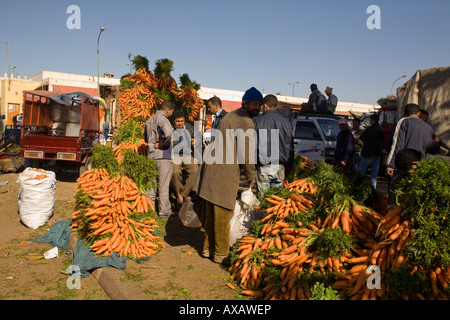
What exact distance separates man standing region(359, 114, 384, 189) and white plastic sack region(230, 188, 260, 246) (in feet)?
13.0

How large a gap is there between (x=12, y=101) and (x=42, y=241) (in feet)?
113

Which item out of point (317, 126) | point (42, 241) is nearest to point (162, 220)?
point (42, 241)

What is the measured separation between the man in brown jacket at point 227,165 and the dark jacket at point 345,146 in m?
3.82

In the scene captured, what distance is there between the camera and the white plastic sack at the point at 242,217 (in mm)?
4863

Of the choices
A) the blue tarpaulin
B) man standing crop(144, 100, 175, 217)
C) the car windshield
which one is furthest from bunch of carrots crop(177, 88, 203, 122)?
the car windshield

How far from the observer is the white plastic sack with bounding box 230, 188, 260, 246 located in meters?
4.86

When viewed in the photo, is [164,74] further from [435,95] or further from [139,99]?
[435,95]

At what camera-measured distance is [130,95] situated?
8.30 metres

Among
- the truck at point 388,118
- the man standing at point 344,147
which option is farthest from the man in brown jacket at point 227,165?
the truck at point 388,118

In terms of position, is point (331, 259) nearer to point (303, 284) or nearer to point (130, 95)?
point (303, 284)

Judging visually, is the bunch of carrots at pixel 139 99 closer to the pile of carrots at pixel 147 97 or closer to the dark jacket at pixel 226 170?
the pile of carrots at pixel 147 97

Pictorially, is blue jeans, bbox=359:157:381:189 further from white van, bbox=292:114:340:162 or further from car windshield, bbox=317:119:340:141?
car windshield, bbox=317:119:340:141

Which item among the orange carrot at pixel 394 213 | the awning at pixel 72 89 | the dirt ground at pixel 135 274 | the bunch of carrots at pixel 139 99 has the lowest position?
the dirt ground at pixel 135 274

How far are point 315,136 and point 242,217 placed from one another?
23.6 feet
